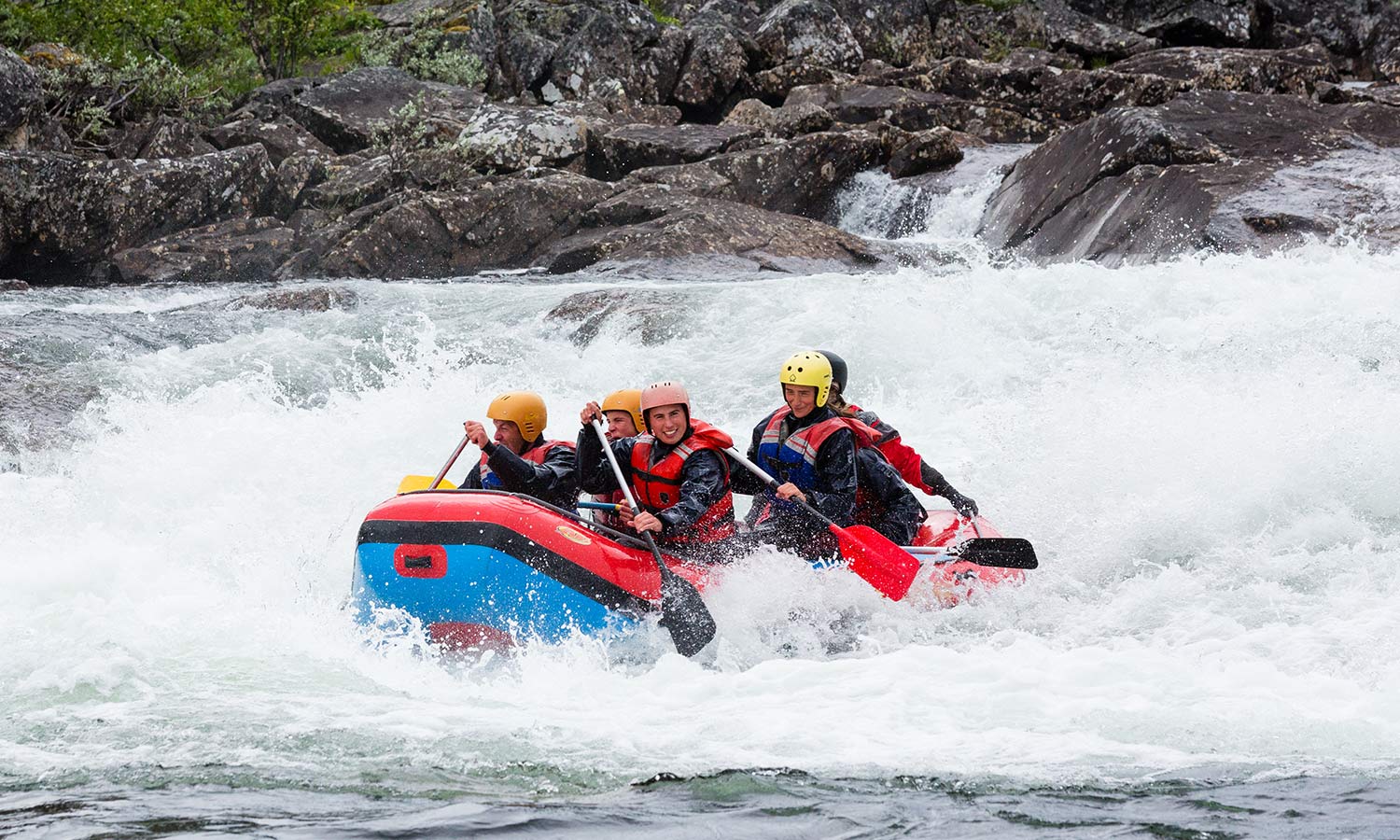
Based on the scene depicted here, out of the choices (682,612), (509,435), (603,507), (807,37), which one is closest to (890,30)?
(807,37)

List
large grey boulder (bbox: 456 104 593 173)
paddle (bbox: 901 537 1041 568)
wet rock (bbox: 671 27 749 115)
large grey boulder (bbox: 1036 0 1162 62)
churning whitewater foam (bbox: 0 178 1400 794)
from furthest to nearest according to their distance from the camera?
large grey boulder (bbox: 1036 0 1162 62) < wet rock (bbox: 671 27 749 115) < large grey boulder (bbox: 456 104 593 173) < paddle (bbox: 901 537 1041 568) < churning whitewater foam (bbox: 0 178 1400 794)

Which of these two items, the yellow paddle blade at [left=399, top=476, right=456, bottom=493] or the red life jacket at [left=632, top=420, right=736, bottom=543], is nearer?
the red life jacket at [left=632, top=420, right=736, bottom=543]

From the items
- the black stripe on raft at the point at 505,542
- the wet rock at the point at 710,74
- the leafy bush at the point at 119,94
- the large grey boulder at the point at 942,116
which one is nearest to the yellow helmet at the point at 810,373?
the black stripe on raft at the point at 505,542

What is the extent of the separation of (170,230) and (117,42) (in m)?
8.11

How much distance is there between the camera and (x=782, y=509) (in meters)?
→ 6.21

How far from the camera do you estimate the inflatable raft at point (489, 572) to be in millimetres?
5148

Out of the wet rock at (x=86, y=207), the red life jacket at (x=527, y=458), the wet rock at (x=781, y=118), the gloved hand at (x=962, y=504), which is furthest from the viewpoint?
the wet rock at (x=781, y=118)

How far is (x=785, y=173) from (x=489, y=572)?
12.5 metres

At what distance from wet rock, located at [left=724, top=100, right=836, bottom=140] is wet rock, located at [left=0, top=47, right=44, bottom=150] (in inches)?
365

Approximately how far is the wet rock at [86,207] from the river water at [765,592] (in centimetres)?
305

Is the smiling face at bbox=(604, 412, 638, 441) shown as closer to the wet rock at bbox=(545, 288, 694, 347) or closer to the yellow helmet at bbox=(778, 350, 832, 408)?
the yellow helmet at bbox=(778, 350, 832, 408)

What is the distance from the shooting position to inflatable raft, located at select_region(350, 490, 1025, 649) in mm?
5148

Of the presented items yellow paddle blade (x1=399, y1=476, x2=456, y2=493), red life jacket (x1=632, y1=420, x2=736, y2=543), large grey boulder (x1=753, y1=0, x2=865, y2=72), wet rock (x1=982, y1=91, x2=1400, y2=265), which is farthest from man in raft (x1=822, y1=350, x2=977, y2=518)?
large grey boulder (x1=753, y1=0, x2=865, y2=72)

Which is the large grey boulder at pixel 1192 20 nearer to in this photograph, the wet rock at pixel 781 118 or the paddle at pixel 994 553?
the wet rock at pixel 781 118
